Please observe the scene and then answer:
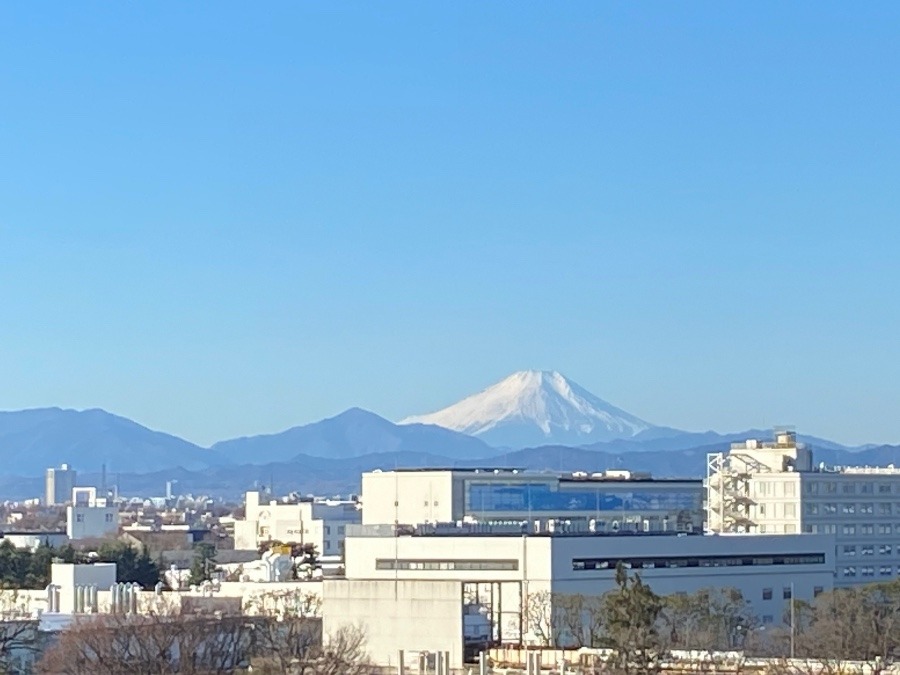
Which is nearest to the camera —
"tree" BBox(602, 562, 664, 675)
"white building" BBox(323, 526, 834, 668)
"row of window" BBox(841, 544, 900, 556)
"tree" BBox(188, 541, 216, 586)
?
"tree" BBox(602, 562, 664, 675)

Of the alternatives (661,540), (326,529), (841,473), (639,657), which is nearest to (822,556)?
(661,540)

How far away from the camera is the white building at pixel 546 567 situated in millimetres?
61719

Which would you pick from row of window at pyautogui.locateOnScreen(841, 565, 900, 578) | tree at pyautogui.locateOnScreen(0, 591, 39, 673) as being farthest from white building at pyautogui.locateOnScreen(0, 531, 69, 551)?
tree at pyautogui.locateOnScreen(0, 591, 39, 673)

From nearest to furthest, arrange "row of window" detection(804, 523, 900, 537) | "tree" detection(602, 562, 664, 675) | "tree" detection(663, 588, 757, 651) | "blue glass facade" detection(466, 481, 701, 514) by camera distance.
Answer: "tree" detection(602, 562, 664, 675) → "tree" detection(663, 588, 757, 651) → "row of window" detection(804, 523, 900, 537) → "blue glass facade" detection(466, 481, 701, 514)

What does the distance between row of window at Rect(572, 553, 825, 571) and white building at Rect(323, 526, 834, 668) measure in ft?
0.11

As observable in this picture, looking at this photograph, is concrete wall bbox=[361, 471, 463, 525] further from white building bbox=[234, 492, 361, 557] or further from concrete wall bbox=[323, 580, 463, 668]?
concrete wall bbox=[323, 580, 463, 668]

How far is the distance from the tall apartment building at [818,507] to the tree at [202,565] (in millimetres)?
21949

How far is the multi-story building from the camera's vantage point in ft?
307

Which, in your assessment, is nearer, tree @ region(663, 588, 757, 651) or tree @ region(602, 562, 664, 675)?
tree @ region(602, 562, 664, 675)

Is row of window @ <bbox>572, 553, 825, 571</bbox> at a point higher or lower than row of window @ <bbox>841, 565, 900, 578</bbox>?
higher

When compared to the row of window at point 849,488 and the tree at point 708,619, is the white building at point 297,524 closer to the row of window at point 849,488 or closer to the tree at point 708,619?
the row of window at point 849,488

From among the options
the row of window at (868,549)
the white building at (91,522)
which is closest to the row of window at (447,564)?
the row of window at (868,549)

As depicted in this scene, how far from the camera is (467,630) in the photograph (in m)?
57.2

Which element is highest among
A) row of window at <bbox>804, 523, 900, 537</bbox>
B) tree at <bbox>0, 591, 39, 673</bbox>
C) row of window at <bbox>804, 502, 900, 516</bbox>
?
row of window at <bbox>804, 502, 900, 516</bbox>
